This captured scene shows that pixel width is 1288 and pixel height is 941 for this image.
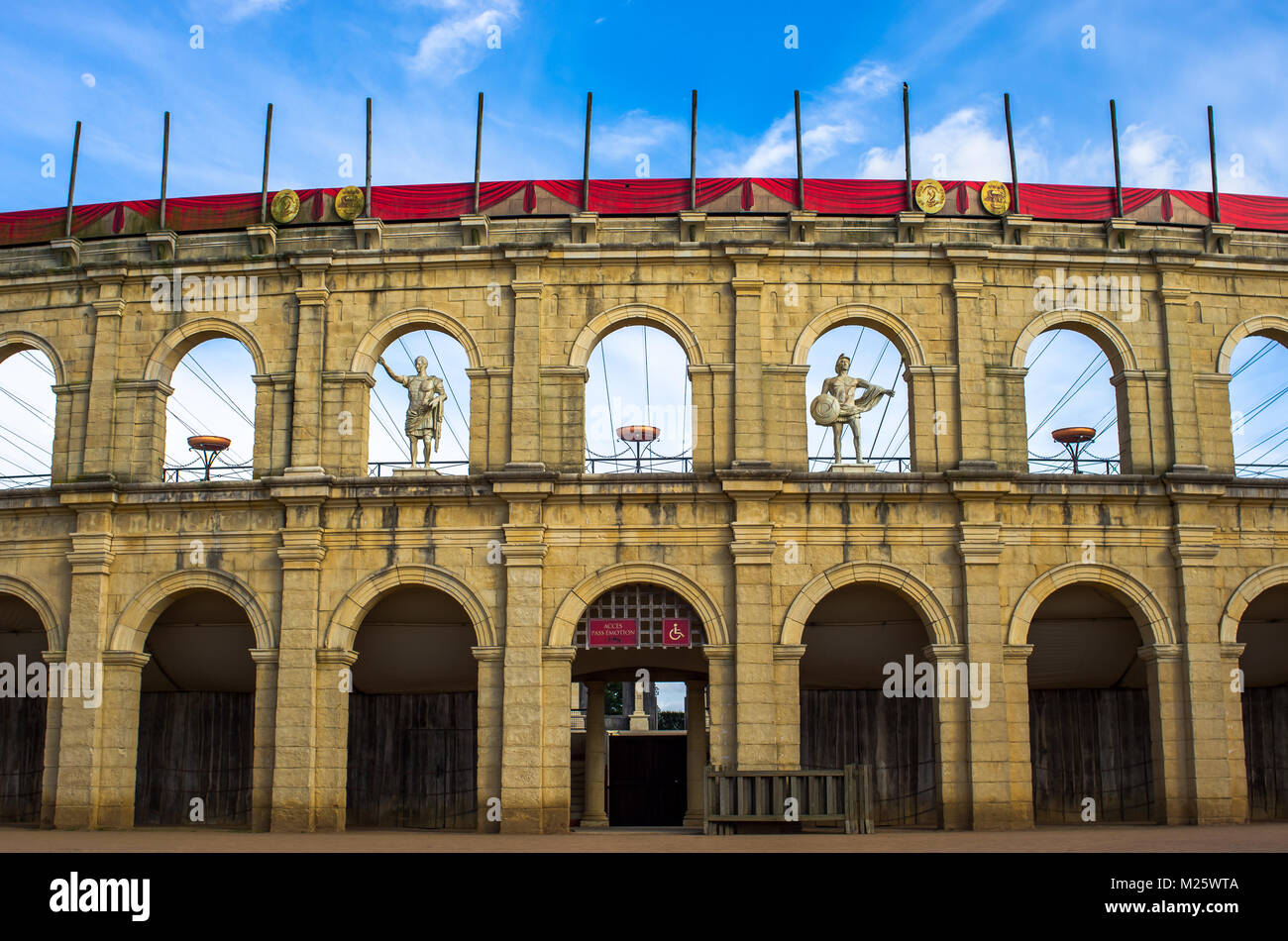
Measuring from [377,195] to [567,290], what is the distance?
483cm

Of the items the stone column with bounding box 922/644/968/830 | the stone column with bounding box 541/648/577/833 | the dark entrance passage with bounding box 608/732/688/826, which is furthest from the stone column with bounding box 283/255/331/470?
the dark entrance passage with bounding box 608/732/688/826

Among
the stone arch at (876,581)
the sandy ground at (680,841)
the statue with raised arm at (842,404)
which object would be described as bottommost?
the sandy ground at (680,841)

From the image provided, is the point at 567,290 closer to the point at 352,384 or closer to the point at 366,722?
the point at 352,384

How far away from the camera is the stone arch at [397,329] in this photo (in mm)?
26609

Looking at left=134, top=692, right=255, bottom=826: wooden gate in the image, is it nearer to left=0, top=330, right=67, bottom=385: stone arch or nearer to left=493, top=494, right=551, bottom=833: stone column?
left=0, top=330, right=67, bottom=385: stone arch

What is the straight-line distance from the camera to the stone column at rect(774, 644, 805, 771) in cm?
2442

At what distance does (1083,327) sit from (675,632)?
10610 mm

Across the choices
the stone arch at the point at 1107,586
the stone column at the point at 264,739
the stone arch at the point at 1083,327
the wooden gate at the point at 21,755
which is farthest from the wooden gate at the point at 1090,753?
the wooden gate at the point at 21,755

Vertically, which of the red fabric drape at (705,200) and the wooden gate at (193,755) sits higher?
the red fabric drape at (705,200)

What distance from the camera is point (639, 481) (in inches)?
1001

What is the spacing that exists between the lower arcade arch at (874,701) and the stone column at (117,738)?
14098 millimetres

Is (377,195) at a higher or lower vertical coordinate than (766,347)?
higher

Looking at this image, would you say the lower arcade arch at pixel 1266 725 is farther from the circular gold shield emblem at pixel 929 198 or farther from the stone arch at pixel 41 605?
the stone arch at pixel 41 605

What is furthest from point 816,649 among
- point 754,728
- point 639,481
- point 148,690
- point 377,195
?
point 148,690
